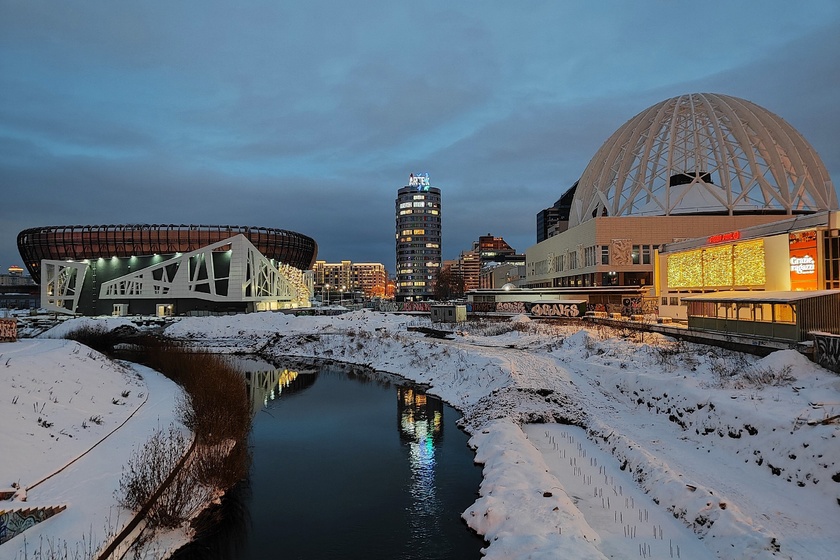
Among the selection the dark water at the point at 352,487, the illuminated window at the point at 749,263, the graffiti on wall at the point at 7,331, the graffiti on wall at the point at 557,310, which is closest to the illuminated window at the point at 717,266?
the illuminated window at the point at 749,263

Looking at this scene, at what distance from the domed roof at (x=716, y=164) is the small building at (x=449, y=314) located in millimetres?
29711

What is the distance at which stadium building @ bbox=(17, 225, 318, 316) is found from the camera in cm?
7650

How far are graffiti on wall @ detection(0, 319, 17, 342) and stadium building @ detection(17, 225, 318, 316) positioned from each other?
3845cm

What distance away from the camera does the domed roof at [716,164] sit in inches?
2741

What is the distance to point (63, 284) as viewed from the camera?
8806 centimetres

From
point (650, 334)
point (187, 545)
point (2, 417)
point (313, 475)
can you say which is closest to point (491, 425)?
point (313, 475)

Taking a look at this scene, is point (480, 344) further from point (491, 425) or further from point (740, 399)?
point (740, 399)

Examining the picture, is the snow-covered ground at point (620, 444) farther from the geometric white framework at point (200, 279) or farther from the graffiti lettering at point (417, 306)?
the graffiti lettering at point (417, 306)

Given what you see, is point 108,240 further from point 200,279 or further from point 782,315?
point 782,315

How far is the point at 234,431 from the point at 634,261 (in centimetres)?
6469

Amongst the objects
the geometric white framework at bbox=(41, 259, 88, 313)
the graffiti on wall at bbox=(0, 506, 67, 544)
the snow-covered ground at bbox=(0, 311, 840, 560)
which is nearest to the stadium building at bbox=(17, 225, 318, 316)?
the geometric white framework at bbox=(41, 259, 88, 313)

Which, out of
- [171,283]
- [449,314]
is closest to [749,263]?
[449,314]

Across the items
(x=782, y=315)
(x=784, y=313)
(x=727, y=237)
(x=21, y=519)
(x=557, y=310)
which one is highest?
(x=727, y=237)

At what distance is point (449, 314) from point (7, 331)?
42309 millimetres
